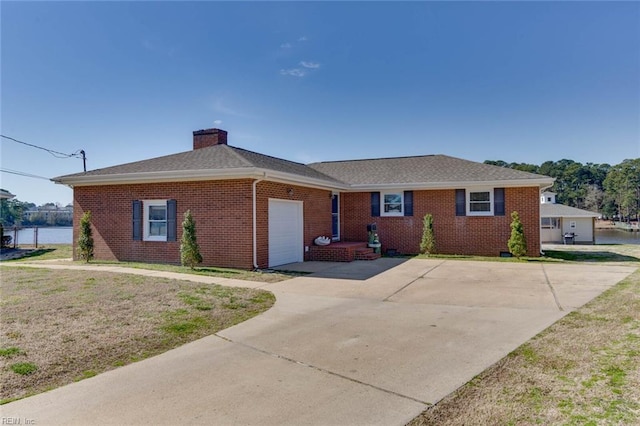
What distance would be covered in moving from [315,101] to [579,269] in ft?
41.8

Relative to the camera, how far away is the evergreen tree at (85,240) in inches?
→ 509

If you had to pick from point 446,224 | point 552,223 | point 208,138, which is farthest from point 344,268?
point 552,223

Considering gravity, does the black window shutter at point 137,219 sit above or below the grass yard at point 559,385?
above

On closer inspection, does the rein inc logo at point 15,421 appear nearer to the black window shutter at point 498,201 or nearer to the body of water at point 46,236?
the black window shutter at point 498,201

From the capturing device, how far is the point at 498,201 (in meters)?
15.7

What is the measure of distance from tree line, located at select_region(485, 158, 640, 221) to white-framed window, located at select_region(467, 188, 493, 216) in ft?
210

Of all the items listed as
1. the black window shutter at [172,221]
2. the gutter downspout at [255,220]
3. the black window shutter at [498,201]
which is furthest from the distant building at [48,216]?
the black window shutter at [498,201]

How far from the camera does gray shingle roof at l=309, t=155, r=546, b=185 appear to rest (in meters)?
15.9

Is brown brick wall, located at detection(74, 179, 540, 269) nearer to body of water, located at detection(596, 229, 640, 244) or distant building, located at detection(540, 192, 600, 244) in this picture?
distant building, located at detection(540, 192, 600, 244)

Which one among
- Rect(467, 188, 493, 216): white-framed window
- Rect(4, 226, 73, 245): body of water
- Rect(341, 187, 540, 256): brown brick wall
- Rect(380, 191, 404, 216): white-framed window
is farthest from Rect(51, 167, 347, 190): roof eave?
Rect(4, 226, 73, 245): body of water

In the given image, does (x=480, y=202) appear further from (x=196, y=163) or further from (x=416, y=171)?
(x=196, y=163)

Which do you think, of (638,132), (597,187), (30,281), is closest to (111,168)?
(30,281)

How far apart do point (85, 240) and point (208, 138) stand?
6.12 m

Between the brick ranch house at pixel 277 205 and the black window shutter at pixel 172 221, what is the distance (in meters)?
0.03
